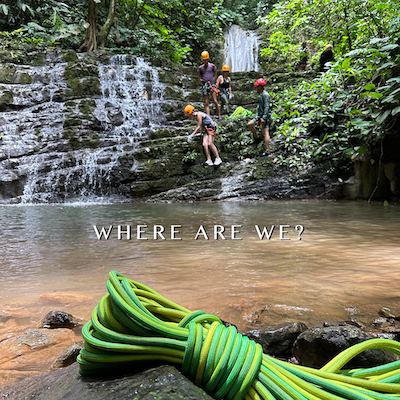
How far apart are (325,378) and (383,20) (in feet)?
26.5

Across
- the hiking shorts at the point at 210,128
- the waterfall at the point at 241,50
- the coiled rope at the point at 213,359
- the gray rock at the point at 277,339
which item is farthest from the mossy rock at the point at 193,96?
the coiled rope at the point at 213,359

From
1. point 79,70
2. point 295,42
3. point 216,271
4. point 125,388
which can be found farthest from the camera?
point 295,42

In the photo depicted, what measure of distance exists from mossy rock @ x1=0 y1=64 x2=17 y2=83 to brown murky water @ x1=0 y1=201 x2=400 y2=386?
949cm

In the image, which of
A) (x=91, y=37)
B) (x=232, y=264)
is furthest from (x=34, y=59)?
(x=232, y=264)

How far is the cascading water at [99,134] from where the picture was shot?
9320 mm

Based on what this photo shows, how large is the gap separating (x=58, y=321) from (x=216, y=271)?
1.22m

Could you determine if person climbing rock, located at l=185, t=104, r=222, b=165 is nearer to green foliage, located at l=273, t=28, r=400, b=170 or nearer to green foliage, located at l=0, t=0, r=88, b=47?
green foliage, located at l=273, t=28, r=400, b=170

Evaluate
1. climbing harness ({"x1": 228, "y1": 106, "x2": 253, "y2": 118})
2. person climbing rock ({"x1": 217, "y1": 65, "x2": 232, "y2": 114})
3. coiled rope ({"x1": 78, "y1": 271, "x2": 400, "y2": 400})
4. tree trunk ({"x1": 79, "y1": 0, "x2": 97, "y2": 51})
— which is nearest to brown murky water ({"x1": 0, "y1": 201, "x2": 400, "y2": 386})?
coiled rope ({"x1": 78, "y1": 271, "x2": 400, "y2": 400})

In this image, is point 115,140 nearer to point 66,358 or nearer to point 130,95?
point 130,95

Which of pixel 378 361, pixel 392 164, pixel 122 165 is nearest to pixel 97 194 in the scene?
pixel 122 165

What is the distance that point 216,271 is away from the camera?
7.96 feet

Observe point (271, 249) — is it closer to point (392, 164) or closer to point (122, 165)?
point (392, 164)

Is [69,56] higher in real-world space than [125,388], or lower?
higher

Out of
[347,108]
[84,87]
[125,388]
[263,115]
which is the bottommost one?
[125,388]
